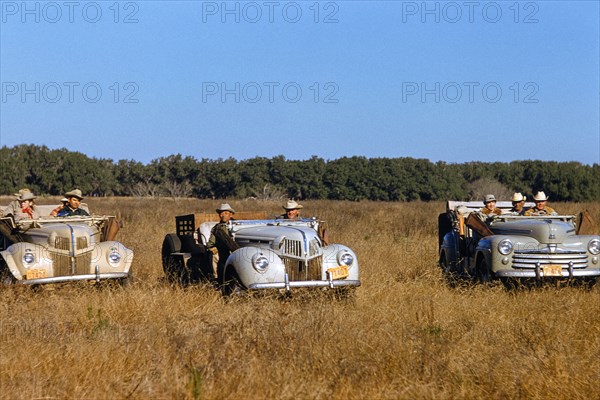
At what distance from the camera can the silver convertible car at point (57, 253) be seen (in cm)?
1166

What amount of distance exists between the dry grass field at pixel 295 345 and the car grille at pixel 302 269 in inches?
12.4

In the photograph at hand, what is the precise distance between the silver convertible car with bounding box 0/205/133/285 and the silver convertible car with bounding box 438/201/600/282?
5107 millimetres

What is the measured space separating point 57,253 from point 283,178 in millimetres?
71627

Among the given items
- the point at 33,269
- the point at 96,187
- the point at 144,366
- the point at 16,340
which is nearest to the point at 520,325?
the point at 144,366

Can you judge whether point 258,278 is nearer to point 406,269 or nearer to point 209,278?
point 209,278

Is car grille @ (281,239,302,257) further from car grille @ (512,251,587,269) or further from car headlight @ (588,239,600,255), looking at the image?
car headlight @ (588,239,600,255)

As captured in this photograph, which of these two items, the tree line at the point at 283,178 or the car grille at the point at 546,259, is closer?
the car grille at the point at 546,259

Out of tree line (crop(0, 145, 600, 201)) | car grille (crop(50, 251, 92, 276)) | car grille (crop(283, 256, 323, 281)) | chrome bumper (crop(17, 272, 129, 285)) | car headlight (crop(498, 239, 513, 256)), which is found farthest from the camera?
tree line (crop(0, 145, 600, 201))

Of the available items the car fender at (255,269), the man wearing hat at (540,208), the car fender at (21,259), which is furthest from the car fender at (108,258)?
the man wearing hat at (540,208)

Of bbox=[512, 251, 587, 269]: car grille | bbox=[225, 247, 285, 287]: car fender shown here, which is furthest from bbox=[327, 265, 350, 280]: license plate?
bbox=[512, 251, 587, 269]: car grille

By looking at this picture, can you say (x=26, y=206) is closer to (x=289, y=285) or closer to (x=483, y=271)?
(x=289, y=285)

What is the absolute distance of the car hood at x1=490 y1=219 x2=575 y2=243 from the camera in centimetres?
1263

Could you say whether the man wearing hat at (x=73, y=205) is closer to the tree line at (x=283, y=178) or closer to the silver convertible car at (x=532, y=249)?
the silver convertible car at (x=532, y=249)

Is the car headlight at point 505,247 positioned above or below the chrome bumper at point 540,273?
above
